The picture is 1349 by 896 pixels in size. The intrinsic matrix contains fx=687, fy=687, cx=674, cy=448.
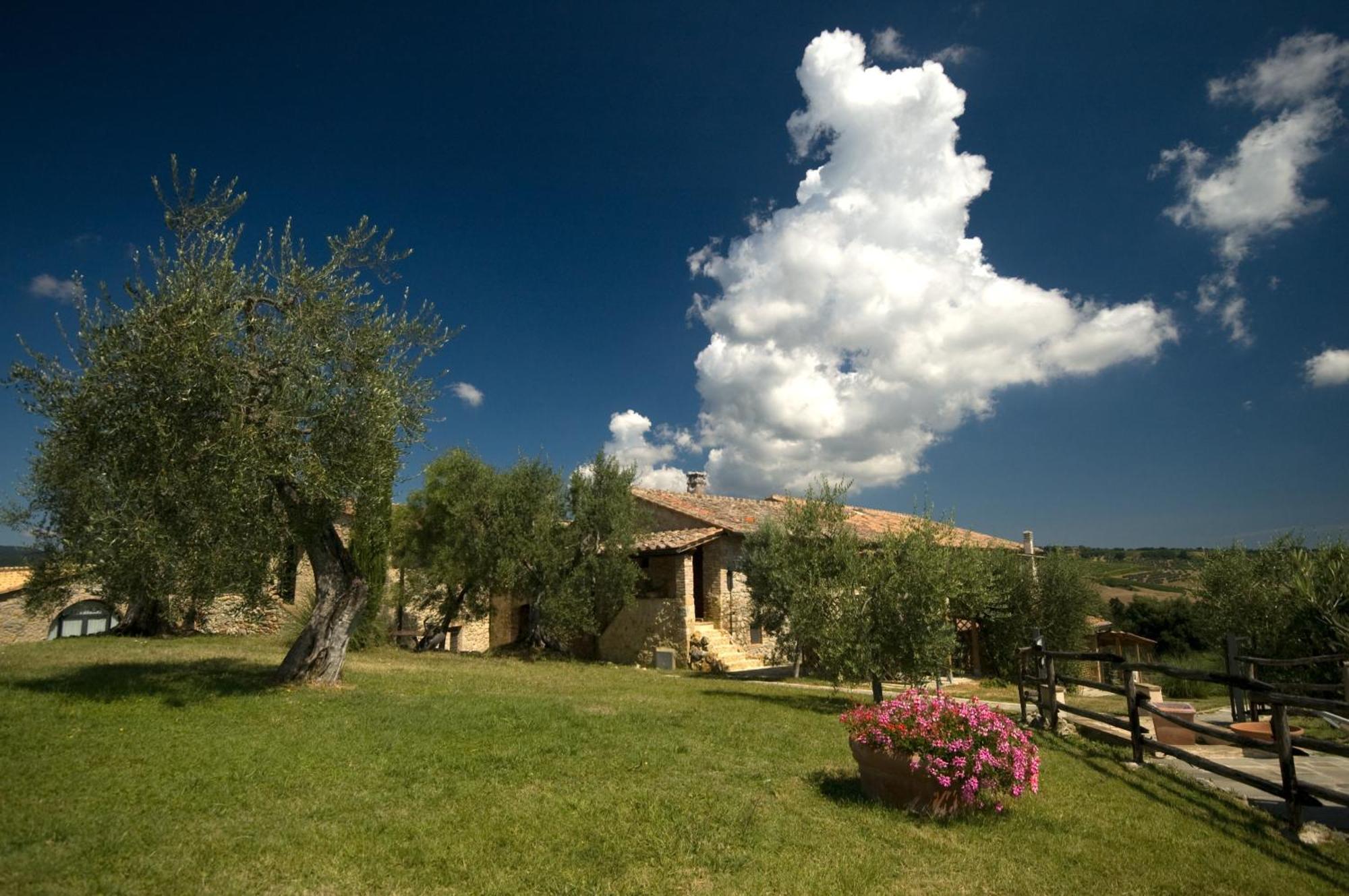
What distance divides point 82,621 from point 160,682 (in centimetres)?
2121

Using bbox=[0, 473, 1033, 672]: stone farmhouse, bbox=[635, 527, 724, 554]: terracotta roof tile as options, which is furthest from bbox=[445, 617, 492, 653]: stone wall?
bbox=[635, 527, 724, 554]: terracotta roof tile

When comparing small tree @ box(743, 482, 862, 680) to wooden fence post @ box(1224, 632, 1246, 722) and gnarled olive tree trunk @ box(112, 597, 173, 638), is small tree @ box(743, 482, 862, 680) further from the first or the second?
gnarled olive tree trunk @ box(112, 597, 173, 638)

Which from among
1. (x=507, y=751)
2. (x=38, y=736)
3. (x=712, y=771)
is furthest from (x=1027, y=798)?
(x=38, y=736)

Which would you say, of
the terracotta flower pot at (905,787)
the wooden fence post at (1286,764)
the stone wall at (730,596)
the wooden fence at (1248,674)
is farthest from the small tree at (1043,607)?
the terracotta flower pot at (905,787)

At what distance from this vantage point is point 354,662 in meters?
16.9

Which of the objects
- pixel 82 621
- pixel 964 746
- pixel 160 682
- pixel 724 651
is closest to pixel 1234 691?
pixel 964 746

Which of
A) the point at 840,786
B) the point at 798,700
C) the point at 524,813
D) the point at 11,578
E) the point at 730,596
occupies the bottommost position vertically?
the point at 798,700

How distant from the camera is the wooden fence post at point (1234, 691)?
39.7 ft

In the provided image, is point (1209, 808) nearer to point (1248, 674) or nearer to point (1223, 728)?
point (1223, 728)

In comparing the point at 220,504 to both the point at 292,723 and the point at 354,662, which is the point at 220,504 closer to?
the point at 292,723

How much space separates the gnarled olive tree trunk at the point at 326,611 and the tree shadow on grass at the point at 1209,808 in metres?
11.9

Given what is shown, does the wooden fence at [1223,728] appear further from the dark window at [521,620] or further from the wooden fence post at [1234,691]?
the dark window at [521,620]

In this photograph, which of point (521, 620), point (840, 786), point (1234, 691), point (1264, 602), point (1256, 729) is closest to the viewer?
point (840, 786)

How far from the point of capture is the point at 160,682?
11.8m
